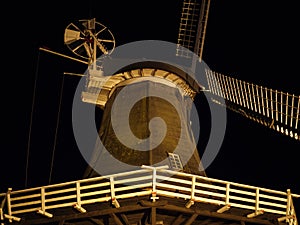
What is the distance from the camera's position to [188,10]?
71.8 feet

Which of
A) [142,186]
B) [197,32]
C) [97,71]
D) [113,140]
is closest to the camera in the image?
[142,186]

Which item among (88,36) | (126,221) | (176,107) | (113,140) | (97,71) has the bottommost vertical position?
(126,221)

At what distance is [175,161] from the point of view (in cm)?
1528

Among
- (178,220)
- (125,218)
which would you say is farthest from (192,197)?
(125,218)

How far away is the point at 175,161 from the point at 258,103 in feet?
15.1

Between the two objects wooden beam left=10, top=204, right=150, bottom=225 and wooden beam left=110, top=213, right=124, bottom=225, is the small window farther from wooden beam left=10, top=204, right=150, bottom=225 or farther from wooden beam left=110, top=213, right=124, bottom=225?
wooden beam left=10, top=204, right=150, bottom=225

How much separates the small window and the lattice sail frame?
10.6ft

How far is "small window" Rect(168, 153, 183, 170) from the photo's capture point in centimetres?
1509

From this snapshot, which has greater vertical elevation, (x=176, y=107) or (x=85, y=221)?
(x=176, y=107)

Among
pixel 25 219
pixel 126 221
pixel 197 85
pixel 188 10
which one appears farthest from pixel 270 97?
pixel 25 219

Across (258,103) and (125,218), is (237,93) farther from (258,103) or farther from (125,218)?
(125,218)

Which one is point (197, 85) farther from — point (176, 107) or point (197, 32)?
point (197, 32)

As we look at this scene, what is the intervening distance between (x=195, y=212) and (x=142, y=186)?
1314mm

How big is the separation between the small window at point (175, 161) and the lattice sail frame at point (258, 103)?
323cm
